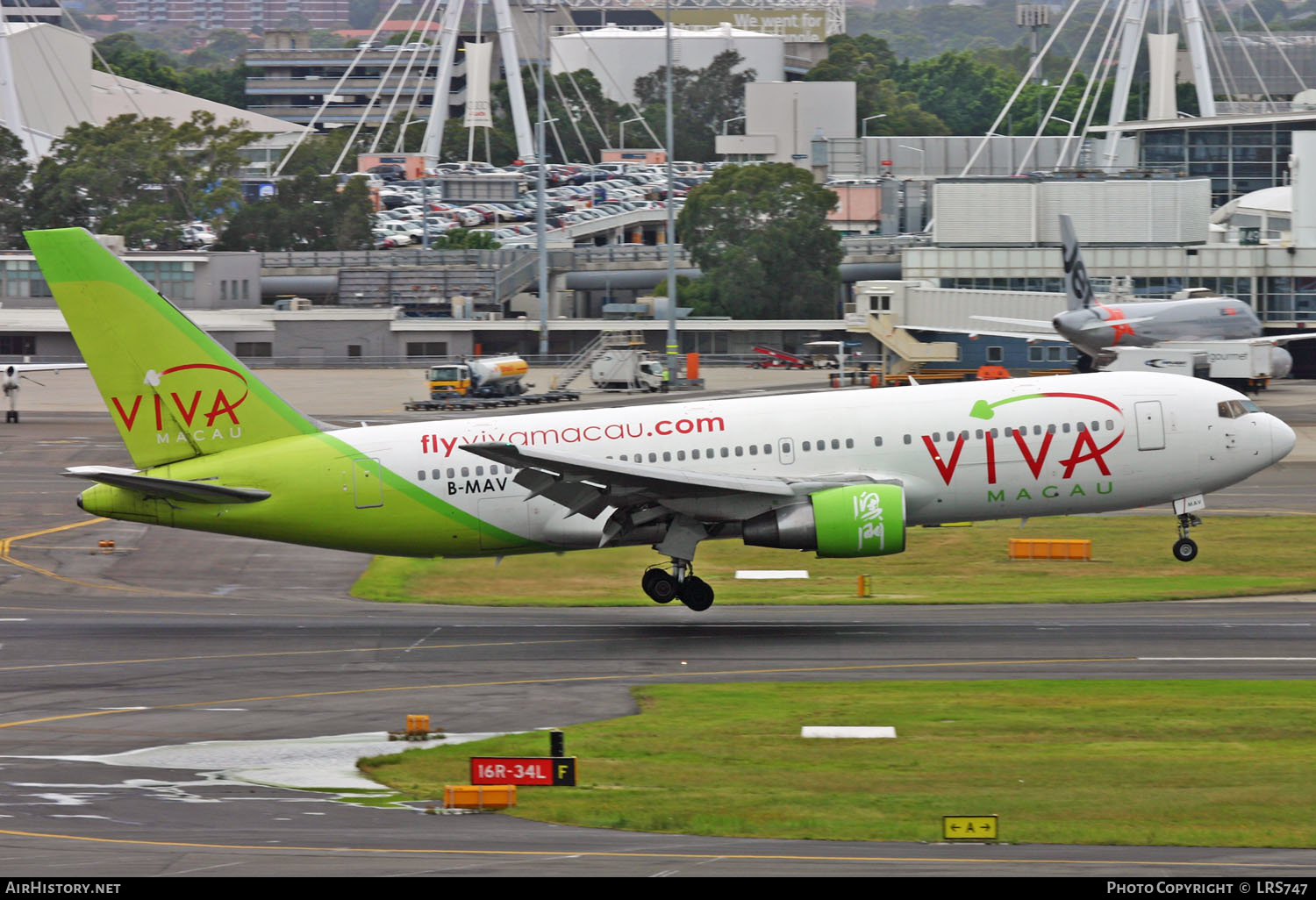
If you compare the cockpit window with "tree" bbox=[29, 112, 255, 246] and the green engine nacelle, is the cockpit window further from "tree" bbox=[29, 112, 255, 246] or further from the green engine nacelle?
"tree" bbox=[29, 112, 255, 246]

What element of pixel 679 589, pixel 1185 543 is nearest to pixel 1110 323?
pixel 1185 543

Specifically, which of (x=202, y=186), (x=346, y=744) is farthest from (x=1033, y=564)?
(x=202, y=186)

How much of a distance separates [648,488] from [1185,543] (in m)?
13.8

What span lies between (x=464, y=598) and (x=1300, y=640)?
20891 millimetres

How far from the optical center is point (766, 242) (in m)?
140

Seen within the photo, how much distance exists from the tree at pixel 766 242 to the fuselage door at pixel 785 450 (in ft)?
329

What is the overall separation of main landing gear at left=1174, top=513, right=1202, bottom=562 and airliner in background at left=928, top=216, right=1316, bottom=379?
49663mm

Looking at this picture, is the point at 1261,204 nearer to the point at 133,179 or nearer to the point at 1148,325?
the point at 1148,325

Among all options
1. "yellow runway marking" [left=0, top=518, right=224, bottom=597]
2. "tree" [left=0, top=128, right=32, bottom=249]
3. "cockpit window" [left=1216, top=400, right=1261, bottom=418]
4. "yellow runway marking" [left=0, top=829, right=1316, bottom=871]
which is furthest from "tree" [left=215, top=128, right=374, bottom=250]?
"yellow runway marking" [left=0, top=829, right=1316, bottom=871]

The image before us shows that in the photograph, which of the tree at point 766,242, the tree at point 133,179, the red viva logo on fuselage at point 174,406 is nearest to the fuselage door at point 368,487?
the red viva logo on fuselage at point 174,406

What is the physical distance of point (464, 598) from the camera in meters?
43.6

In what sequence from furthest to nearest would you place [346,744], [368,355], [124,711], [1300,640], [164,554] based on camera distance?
[368,355] → [164,554] → [1300,640] → [124,711] → [346,744]

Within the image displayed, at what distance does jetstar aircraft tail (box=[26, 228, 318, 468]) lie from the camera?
38062mm
